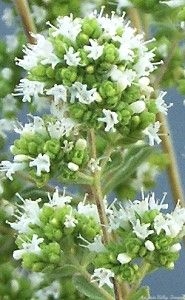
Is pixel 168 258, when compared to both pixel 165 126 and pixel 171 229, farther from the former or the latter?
pixel 165 126

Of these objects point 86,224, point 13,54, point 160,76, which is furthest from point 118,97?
point 13,54

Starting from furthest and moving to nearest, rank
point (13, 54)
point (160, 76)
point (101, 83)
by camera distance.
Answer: point (13, 54), point (160, 76), point (101, 83)

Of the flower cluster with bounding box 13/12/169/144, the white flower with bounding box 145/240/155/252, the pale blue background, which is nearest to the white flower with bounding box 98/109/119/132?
the flower cluster with bounding box 13/12/169/144

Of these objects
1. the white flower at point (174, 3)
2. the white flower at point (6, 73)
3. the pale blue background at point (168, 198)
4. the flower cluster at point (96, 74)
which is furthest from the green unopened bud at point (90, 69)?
the pale blue background at point (168, 198)

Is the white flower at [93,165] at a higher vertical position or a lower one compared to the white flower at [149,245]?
higher

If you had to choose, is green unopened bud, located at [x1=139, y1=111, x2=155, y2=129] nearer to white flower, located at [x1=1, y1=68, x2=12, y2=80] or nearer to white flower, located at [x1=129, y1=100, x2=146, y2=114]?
white flower, located at [x1=129, y1=100, x2=146, y2=114]

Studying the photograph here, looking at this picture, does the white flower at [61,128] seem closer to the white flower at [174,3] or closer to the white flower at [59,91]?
the white flower at [59,91]
